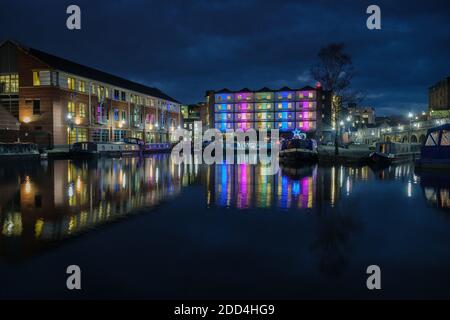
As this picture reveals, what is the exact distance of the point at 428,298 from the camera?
5.25 m

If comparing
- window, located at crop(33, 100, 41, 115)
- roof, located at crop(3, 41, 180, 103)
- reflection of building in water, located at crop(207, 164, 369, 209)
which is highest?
roof, located at crop(3, 41, 180, 103)

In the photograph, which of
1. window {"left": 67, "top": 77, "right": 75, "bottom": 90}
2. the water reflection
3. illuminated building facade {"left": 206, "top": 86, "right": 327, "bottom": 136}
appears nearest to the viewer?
the water reflection

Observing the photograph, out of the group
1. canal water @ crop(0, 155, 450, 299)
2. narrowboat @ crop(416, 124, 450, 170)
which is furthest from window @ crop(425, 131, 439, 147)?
canal water @ crop(0, 155, 450, 299)

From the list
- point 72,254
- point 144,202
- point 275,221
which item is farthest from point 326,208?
point 72,254

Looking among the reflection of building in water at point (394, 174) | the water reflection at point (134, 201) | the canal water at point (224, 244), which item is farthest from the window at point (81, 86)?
the reflection of building in water at point (394, 174)

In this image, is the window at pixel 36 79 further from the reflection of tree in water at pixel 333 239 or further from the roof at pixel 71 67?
the reflection of tree in water at pixel 333 239

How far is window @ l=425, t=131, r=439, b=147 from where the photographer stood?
2788 cm

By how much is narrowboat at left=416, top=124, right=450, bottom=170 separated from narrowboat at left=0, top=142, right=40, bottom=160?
1363 inches

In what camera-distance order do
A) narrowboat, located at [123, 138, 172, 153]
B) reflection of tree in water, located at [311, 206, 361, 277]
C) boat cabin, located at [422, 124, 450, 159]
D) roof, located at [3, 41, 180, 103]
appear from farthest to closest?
narrowboat, located at [123, 138, 172, 153] < roof, located at [3, 41, 180, 103] < boat cabin, located at [422, 124, 450, 159] < reflection of tree in water, located at [311, 206, 361, 277]

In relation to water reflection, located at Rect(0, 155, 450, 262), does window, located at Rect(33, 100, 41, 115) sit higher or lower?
higher

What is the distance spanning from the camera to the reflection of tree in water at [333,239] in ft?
21.5

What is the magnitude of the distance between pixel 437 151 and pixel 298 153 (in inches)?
492

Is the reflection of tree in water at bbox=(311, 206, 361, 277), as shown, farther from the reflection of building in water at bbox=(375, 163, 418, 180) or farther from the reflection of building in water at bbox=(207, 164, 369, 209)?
the reflection of building in water at bbox=(375, 163, 418, 180)

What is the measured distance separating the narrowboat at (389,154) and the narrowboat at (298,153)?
564 centimetres
